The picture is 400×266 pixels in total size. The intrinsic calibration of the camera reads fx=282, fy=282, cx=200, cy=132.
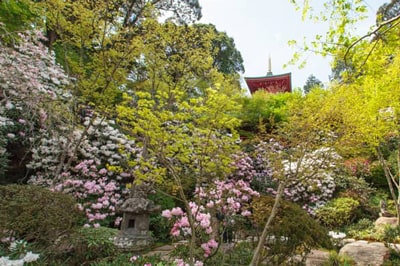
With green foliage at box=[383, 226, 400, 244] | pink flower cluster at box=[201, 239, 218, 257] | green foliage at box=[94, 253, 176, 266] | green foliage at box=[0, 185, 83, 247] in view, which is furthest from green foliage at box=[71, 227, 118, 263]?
green foliage at box=[383, 226, 400, 244]

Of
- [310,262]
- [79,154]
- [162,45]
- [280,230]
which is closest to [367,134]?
[310,262]

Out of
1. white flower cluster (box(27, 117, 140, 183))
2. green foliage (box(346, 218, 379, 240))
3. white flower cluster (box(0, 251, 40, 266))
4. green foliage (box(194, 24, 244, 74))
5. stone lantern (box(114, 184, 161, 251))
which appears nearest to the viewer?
white flower cluster (box(0, 251, 40, 266))

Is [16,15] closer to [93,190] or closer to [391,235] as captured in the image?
[93,190]

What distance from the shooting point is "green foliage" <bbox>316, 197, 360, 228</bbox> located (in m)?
8.06

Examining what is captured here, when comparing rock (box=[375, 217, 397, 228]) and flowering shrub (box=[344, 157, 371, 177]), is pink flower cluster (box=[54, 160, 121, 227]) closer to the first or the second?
rock (box=[375, 217, 397, 228])

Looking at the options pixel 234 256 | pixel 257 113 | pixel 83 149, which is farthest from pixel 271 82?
pixel 234 256

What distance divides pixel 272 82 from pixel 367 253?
15240 millimetres

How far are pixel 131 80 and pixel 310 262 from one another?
7.68m

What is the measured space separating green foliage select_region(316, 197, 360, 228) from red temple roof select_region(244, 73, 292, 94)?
11.3 metres

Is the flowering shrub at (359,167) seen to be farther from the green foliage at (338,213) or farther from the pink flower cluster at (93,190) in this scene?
the pink flower cluster at (93,190)

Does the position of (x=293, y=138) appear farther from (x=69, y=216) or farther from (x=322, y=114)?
(x=69, y=216)

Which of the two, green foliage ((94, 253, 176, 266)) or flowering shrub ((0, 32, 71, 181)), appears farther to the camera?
flowering shrub ((0, 32, 71, 181))

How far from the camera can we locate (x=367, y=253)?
5.35 meters

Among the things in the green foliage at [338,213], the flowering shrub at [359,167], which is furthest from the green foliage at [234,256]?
the flowering shrub at [359,167]
